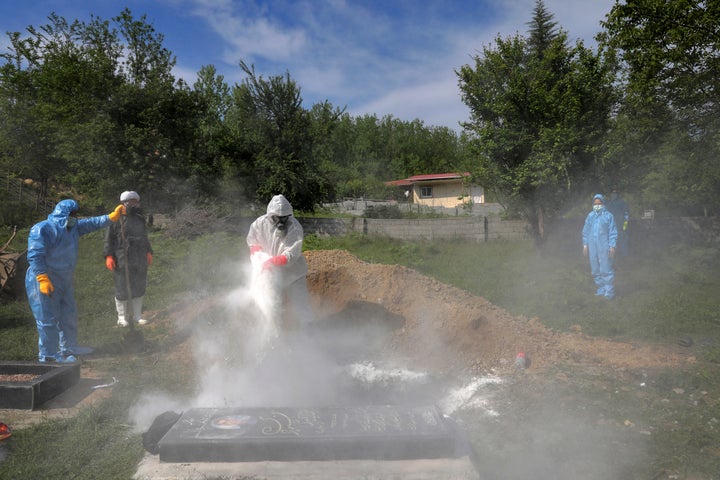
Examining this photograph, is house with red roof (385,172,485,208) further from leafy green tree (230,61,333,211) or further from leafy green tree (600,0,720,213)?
leafy green tree (600,0,720,213)

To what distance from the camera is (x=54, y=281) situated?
19.4 ft

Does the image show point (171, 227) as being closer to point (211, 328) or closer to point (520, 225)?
point (211, 328)

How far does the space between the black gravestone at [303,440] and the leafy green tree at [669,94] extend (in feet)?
34.1

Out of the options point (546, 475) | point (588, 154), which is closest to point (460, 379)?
point (546, 475)

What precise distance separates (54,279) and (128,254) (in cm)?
139

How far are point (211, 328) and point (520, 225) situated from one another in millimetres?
12626

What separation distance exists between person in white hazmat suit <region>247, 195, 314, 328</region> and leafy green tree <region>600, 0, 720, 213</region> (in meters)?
9.34

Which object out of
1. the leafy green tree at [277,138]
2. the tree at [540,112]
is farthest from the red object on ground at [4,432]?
the leafy green tree at [277,138]

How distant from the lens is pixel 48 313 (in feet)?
19.1

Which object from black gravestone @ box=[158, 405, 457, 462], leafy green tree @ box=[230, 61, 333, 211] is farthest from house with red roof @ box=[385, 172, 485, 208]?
black gravestone @ box=[158, 405, 457, 462]

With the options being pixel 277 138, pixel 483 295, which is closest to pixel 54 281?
pixel 483 295

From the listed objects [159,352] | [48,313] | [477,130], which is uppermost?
[477,130]

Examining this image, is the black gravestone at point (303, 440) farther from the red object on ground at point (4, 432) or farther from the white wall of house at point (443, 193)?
the white wall of house at point (443, 193)

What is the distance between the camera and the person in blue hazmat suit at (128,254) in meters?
7.05
